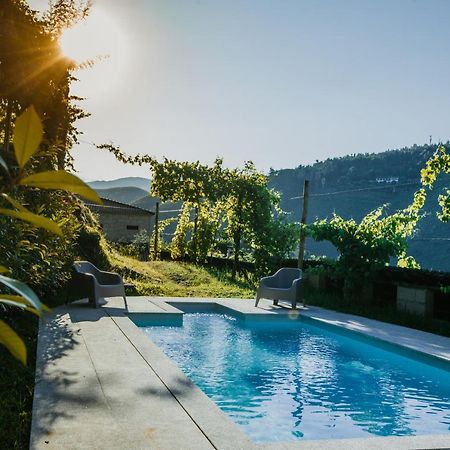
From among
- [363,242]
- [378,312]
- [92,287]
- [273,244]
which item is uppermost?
[273,244]

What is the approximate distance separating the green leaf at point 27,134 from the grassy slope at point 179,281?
39.2 ft

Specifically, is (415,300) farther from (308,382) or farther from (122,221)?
(122,221)

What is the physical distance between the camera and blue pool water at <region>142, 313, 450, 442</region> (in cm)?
488


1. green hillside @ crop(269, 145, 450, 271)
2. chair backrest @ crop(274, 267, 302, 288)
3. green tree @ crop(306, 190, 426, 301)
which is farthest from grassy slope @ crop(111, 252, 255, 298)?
green hillside @ crop(269, 145, 450, 271)

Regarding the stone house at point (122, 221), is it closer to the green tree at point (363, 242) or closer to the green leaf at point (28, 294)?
the green tree at point (363, 242)

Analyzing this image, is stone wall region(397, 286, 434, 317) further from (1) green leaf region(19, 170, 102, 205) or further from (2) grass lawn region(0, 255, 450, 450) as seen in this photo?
(1) green leaf region(19, 170, 102, 205)

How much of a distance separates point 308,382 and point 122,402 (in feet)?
9.04

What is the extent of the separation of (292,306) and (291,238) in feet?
20.1

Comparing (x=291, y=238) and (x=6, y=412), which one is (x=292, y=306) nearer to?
(x=291, y=238)

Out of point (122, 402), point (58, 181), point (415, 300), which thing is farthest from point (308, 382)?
point (58, 181)

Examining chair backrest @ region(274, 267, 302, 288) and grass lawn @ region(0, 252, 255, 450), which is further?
chair backrest @ region(274, 267, 302, 288)

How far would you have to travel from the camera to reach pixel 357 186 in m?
79.2

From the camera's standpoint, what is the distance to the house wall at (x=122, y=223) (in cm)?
3700

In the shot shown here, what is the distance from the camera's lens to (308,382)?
6.25 m
